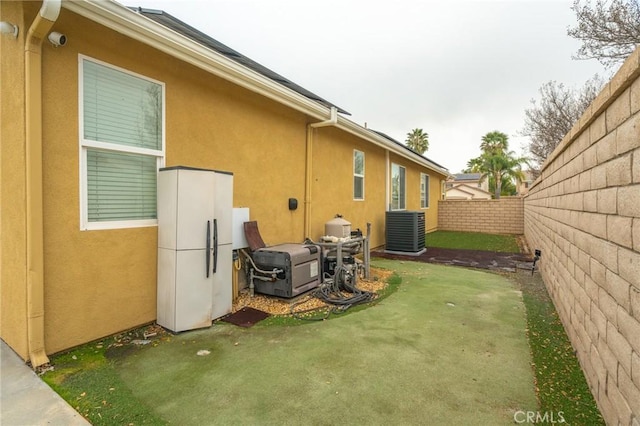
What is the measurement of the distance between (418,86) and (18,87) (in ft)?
34.4

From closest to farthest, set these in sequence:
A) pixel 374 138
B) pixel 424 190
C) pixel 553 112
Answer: pixel 374 138
pixel 424 190
pixel 553 112

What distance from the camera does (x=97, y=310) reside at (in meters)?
2.96

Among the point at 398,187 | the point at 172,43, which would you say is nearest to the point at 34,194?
the point at 172,43

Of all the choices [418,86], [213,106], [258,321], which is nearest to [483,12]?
[418,86]

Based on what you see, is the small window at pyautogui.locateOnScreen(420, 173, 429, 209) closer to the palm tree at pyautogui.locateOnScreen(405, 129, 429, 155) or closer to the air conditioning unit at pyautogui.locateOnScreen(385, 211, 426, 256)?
the air conditioning unit at pyautogui.locateOnScreen(385, 211, 426, 256)

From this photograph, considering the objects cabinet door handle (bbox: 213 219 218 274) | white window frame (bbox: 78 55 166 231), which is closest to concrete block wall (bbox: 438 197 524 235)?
cabinet door handle (bbox: 213 219 218 274)

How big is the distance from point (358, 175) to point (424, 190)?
671cm

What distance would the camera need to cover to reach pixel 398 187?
10.5 m

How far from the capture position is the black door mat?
3547mm

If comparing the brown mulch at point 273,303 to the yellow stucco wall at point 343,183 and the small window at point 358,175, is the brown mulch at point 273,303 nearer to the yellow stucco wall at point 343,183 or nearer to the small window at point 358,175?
the yellow stucco wall at point 343,183

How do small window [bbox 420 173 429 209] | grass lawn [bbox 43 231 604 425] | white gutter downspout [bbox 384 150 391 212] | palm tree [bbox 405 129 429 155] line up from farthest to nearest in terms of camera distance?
palm tree [bbox 405 129 429 155] < small window [bbox 420 173 429 209] < white gutter downspout [bbox 384 150 391 212] < grass lawn [bbox 43 231 604 425]

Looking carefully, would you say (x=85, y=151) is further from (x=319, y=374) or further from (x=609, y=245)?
(x=609, y=245)

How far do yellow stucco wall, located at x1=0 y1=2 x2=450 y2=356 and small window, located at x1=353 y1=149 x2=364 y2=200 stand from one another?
9.99 ft

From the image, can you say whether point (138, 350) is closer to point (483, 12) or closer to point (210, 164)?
point (210, 164)
